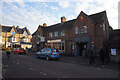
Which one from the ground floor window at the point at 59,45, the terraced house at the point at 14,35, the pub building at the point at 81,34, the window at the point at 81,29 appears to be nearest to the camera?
the pub building at the point at 81,34

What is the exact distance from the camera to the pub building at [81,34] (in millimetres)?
15805

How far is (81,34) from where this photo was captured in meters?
18.0

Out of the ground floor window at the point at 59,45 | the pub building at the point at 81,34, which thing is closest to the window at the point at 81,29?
the pub building at the point at 81,34

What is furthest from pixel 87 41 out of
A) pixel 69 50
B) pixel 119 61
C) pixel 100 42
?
pixel 119 61

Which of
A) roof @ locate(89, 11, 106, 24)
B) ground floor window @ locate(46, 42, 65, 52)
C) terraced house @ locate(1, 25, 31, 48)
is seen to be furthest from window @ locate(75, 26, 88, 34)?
terraced house @ locate(1, 25, 31, 48)

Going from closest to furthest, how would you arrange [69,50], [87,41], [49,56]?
[49,56]
[87,41]
[69,50]

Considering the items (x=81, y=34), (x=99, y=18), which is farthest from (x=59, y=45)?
(x=99, y=18)

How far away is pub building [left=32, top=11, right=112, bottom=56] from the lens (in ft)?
51.9

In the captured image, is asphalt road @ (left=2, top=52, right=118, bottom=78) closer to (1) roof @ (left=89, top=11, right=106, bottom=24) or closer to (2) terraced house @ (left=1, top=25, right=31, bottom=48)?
(1) roof @ (left=89, top=11, right=106, bottom=24)

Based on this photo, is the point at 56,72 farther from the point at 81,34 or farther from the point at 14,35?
the point at 14,35

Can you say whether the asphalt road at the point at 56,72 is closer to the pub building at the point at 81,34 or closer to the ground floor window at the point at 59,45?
the pub building at the point at 81,34

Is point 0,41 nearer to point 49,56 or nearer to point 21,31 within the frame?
point 21,31

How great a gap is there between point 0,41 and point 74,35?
4280 cm

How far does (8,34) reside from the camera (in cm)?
5003
